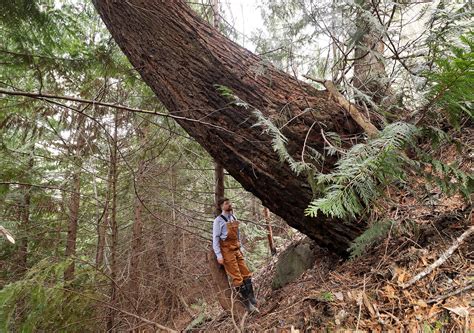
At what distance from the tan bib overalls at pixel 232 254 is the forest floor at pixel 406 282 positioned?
6.20 feet

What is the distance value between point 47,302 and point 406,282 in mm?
3280

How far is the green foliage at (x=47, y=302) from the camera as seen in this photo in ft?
9.11

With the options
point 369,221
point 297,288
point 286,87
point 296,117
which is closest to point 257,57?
point 286,87

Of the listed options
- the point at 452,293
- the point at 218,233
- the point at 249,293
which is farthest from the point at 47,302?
the point at 452,293

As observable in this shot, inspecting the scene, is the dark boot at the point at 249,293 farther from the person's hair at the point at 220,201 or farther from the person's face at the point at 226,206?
the person's hair at the point at 220,201

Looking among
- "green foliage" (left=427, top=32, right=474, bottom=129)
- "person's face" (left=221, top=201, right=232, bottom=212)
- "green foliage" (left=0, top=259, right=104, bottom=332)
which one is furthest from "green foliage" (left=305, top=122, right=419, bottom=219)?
"person's face" (left=221, top=201, right=232, bottom=212)

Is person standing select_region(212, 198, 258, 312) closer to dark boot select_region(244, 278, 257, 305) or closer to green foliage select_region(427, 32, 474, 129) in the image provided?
dark boot select_region(244, 278, 257, 305)

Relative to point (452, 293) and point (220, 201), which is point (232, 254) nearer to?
point (220, 201)

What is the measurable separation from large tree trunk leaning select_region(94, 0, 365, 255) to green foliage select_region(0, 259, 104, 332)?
2127mm

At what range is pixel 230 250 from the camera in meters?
4.93

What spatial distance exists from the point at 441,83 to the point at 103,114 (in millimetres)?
4619

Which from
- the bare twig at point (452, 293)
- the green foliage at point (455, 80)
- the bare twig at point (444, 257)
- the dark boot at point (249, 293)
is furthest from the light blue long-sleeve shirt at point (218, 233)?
the green foliage at point (455, 80)

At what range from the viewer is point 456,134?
265cm

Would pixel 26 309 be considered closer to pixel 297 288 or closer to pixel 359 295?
pixel 297 288
